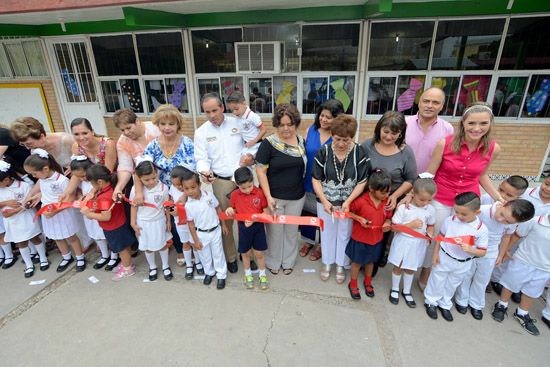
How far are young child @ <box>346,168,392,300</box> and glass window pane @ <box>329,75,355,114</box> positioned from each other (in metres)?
3.88

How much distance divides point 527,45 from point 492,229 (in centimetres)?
470

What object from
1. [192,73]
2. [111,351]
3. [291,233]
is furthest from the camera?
[192,73]

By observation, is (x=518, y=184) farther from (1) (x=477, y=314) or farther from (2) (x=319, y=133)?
(2) (x=319, y=133)

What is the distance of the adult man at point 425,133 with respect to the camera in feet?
9.70

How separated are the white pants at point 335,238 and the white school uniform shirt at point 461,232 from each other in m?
0.90

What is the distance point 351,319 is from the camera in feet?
9.02

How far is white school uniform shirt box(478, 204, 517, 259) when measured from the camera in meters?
2.61

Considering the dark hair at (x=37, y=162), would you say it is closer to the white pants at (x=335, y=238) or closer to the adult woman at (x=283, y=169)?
the adult woman at (x=283, y=169)

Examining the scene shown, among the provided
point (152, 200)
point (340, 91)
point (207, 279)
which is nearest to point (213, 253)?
point (207, 279)

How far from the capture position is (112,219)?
323 cm

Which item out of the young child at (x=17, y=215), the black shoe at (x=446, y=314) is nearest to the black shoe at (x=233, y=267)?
the black shoe at (x=446, y=314)

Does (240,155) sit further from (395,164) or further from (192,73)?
(192,73)

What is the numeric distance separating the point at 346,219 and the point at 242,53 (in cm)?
468

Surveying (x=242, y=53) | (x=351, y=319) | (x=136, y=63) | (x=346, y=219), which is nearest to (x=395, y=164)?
(x=346, y=219)
